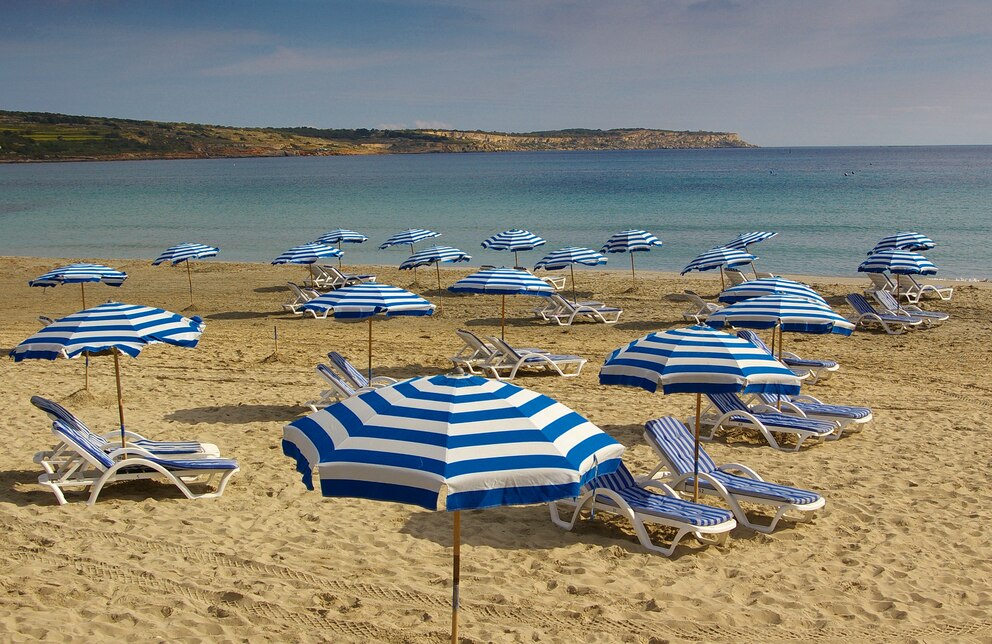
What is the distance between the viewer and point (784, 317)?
8906mm

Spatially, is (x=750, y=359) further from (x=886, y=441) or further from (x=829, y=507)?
(x=886, y=441)

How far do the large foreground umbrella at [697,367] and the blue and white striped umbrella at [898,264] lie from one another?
1169cm

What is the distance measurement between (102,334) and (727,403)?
→ 6.02 m

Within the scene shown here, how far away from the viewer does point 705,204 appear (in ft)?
190

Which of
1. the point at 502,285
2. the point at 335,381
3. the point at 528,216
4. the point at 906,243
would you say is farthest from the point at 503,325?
the point at 528,216

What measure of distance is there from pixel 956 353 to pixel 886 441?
5591 mm

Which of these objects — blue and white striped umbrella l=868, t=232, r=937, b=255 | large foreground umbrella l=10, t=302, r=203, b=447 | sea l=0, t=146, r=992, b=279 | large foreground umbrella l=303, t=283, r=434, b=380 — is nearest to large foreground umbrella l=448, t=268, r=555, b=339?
large foreground umbrella l=303, t=283, r=434, b=380

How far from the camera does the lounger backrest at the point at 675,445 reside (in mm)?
7027

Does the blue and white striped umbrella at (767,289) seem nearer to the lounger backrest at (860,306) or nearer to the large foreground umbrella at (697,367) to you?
the large foreground umbrella at (697,367)

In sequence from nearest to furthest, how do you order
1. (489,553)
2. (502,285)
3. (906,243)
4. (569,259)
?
1. (489,553)
2. (502,285)
3. (569,259)
4. (906,243)

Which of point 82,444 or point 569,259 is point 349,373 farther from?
point 569,259

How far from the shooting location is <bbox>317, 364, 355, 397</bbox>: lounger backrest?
9518mm

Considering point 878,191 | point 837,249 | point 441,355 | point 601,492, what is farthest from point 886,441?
point 878,191

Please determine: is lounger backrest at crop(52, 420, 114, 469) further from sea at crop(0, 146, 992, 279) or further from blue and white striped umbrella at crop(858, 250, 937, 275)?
sea at crop(0, 146, 992, 279)
